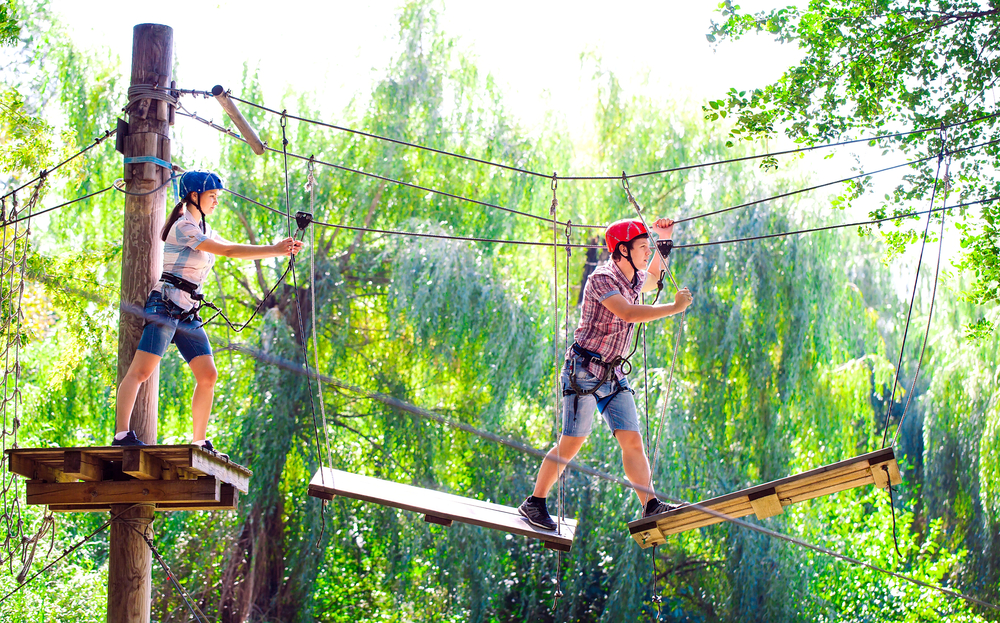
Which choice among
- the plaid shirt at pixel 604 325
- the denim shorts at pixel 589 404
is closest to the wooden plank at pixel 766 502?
the denim shorts at pixel 589 404

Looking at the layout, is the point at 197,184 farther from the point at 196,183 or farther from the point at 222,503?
the point at 222,503

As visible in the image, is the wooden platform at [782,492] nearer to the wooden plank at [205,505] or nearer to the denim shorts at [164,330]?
the wooden plank at [205,505]

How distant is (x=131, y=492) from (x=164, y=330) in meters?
0.75

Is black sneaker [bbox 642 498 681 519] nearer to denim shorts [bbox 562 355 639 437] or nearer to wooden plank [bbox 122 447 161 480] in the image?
denim shorts [bbox 562 355 639 437]

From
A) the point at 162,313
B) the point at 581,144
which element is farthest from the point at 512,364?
the point at 162,313

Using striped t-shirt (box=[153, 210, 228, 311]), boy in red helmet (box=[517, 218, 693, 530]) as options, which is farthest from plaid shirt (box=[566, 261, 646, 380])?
striped t-shirt (box=[153, 210, 228, 311])

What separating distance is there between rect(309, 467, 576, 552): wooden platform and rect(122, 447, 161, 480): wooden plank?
68cm

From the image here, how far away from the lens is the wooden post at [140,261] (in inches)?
164

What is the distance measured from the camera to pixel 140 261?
4.32 metres

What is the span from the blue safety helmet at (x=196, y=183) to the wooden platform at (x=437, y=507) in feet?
4.43

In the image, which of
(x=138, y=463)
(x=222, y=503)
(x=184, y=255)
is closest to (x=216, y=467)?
(x=222, y=503)

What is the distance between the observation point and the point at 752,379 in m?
8.77

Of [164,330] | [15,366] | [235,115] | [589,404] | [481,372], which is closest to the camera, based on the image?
[164,330]

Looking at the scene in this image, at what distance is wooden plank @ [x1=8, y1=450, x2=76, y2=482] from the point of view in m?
3.95
